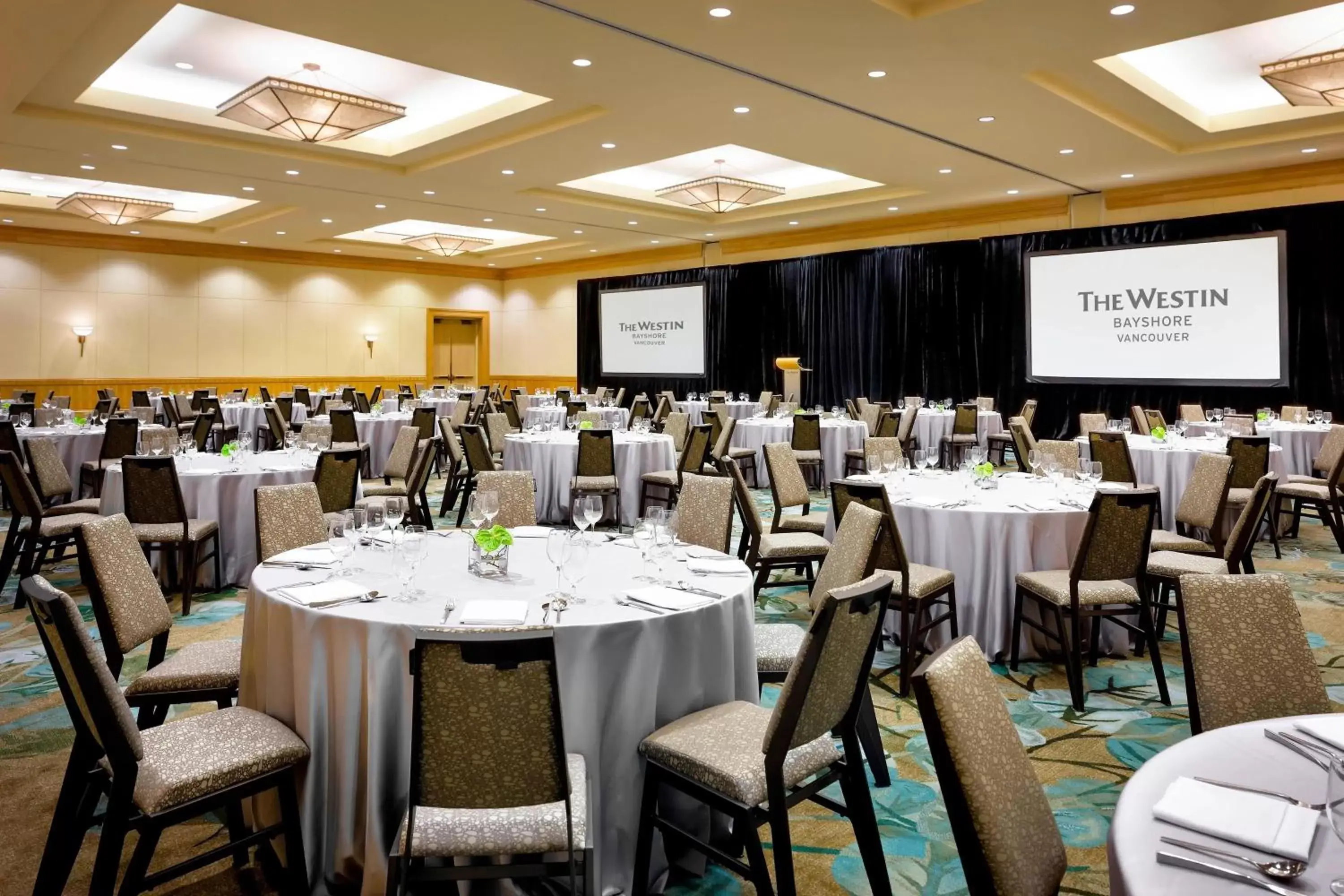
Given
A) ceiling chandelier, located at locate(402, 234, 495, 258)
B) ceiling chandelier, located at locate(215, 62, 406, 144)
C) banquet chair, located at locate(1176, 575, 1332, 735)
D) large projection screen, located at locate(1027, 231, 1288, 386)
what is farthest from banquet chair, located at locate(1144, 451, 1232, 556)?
ceiling chandelier, located at locate(402, 234, 495, 258)

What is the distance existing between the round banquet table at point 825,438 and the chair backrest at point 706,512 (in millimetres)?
5772

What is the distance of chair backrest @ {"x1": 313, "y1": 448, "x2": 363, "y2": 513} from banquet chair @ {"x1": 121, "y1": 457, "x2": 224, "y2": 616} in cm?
71

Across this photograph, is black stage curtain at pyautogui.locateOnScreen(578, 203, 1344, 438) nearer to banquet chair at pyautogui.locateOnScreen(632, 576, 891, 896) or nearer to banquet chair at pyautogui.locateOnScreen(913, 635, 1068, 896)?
banquet chair at pyautogui.locateOnScreen(632, 576, 891, 896)

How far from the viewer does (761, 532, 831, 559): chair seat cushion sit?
5098mm

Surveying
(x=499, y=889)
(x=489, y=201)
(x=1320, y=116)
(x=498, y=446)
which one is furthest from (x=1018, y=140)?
(x=499, y=889)

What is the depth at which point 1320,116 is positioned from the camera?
29.5ft

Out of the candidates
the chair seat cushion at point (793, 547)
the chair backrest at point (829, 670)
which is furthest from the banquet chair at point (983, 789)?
the chair seat cushion at point (793, 547)

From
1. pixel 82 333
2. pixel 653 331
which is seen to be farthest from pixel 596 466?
pixel 82 333

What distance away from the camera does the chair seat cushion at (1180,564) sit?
4527 millimetres

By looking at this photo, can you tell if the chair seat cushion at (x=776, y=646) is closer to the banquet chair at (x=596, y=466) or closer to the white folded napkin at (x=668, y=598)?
the white folded napkin at (x=668, y=598)

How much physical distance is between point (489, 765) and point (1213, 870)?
4.38 ft

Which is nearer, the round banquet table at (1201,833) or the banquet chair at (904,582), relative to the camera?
the round banquet table at (1201,833)

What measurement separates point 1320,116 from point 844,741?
9.51m

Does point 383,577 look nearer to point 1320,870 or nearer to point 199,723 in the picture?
point 199,723
